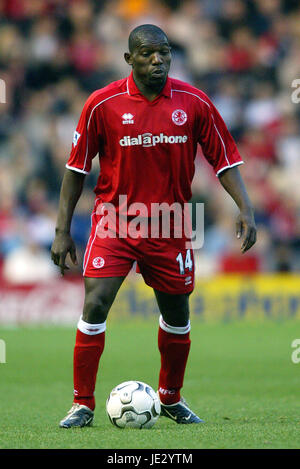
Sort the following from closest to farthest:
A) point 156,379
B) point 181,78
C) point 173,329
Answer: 1. point 173,329
2. point 156,379
3. point 181,78

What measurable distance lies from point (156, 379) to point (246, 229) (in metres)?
2.86

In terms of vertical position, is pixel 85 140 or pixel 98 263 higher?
pixel 85 140

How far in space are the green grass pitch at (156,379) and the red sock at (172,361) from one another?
18 cm

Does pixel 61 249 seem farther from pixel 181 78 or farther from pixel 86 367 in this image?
pixel 181 78

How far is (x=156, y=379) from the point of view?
8117 millimetres

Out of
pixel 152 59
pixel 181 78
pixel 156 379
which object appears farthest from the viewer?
pixel 181 78

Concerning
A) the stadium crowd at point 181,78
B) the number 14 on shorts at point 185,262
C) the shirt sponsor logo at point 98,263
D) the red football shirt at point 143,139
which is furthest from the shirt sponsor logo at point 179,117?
the stadium crowd at point 181,78

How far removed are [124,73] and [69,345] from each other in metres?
7.16

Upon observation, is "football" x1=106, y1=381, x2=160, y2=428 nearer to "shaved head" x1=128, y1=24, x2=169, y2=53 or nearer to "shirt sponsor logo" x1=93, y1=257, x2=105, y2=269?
"shirt sponsor logo" x1=93, y1=257, x2=105, y2=269

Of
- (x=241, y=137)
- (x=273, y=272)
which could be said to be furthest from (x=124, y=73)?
(x=273, y=272)

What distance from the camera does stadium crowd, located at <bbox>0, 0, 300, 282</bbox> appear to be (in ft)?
46.6

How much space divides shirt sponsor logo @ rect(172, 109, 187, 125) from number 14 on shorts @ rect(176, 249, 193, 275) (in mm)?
794

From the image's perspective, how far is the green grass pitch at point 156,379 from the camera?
486 centimetres

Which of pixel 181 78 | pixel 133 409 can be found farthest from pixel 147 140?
pixel 181 78
